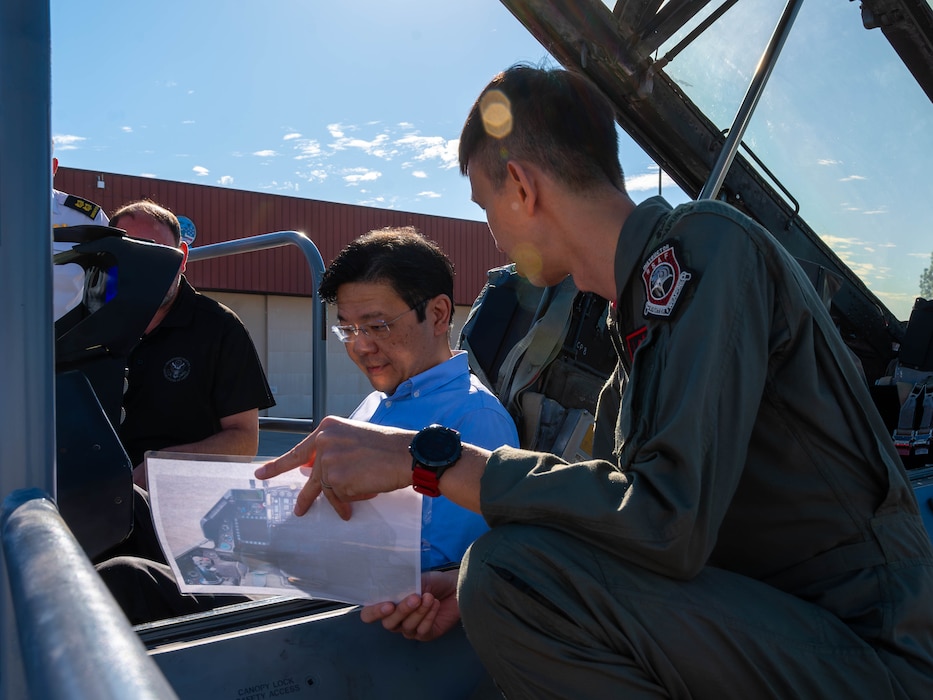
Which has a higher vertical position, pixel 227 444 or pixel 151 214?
pixel 151 214

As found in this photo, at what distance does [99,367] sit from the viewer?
1440mm

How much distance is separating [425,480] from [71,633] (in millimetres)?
791

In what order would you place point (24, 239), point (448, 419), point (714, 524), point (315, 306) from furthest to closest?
point (315, 306), point (448, 419), point (714, 524), point (24, 239)

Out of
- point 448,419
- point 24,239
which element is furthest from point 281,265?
point 24,239

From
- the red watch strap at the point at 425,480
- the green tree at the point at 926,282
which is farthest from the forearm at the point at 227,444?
the green tree at the point at 926,282

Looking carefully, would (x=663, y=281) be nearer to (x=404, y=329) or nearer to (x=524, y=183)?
(x=524, y=183)

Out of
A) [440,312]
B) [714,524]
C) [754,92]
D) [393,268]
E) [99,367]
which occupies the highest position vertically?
[754,92]

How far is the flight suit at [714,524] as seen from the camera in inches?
37.4

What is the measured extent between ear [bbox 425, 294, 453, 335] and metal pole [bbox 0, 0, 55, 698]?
1300 mm

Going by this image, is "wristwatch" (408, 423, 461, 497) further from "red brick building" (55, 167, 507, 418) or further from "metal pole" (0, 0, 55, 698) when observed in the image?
"red brick building" (55, 167, 507, 418)

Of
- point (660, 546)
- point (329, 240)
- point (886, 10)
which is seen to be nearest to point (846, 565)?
point (660, 546)

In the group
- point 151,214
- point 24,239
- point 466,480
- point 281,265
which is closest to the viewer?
point 24,239

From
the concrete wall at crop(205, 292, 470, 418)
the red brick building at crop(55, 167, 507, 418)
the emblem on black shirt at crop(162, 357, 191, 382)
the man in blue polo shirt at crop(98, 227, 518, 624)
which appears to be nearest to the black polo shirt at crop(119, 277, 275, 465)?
the emblem on black shirt at crop(162, 357, 191, 382)

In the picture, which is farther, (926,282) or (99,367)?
(926,282)
